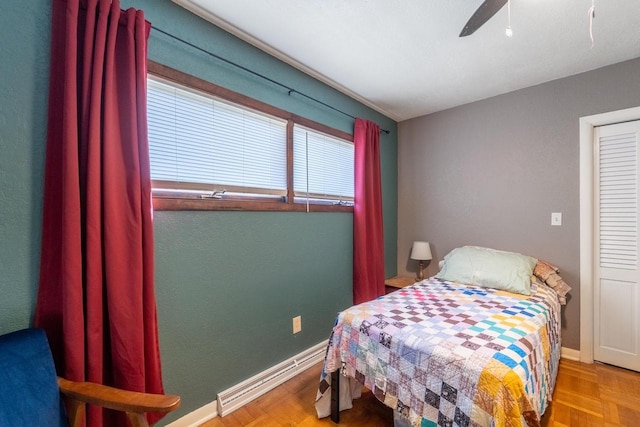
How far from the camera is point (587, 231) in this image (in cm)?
221

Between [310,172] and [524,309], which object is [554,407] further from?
[310,172]

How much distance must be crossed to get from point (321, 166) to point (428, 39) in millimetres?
1213

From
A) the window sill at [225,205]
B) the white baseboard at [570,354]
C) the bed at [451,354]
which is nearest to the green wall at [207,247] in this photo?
the window sill at [225,205]

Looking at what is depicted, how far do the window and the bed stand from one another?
1.05 metres

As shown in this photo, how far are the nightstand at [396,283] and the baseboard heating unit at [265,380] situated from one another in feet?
3.43

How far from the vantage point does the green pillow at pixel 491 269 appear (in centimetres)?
207

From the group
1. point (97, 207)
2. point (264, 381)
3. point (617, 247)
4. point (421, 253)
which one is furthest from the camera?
point (421, 253)

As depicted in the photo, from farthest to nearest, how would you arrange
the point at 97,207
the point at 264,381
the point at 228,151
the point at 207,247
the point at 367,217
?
1. the point at 367,217
2. the point at 264,381
3. the point at 228,151
4. the point at 207,247
5. the point at 97,207

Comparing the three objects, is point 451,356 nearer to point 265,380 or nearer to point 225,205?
point 265,380

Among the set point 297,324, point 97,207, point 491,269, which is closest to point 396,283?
point 491,269

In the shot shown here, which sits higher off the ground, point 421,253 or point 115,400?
point 421,253

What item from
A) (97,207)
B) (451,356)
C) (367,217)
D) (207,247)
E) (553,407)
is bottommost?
(553,407)

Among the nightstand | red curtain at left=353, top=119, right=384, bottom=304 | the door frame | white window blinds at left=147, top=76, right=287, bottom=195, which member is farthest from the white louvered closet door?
white window blinds at left=147, top=76, right=287, bottom=195

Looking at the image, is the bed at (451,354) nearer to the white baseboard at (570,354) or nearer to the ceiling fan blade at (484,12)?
the white baseboard at (570,354)
